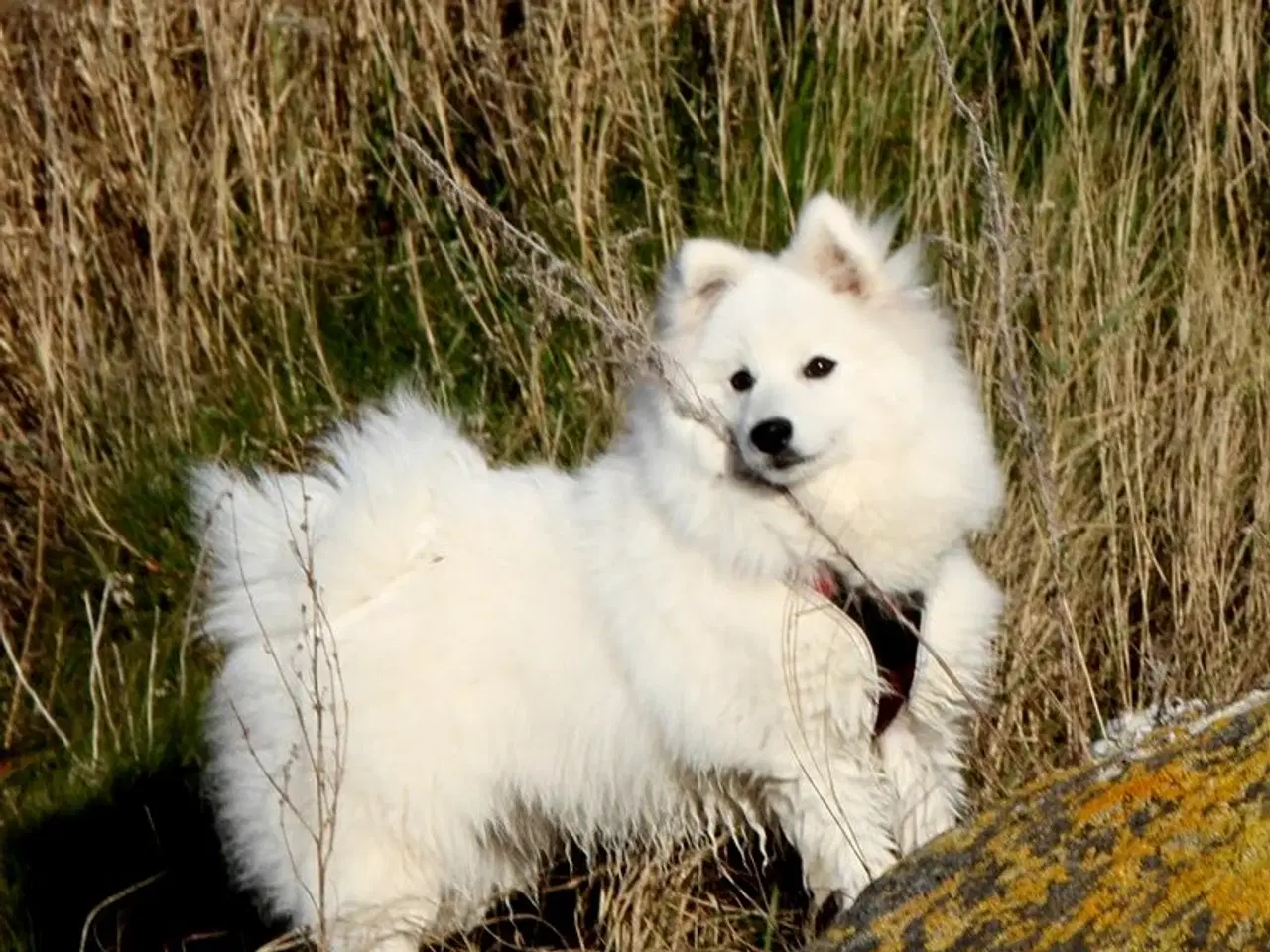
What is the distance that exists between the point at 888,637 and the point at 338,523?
3.30 ft

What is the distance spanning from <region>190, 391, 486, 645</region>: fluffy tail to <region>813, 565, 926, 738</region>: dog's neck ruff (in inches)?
28.8

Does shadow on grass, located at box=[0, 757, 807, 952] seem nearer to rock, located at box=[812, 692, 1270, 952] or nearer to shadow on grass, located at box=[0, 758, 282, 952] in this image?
shadow on grass, located at box=[0, 758, 282, 952]

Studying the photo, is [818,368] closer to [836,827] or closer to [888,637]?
[888,637]

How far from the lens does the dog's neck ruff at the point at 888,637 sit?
3.39m

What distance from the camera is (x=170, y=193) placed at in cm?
536

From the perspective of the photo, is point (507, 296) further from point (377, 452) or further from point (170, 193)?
point (377, 452)

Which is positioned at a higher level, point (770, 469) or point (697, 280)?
point (697, 280)

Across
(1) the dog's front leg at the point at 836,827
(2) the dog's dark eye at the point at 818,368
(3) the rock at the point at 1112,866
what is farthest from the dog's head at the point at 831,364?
(3) the rock at the point at 1112,866

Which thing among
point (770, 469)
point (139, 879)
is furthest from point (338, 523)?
point (139, 879)

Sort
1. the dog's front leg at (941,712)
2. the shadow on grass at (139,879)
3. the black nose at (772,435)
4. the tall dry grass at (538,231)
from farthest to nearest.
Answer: the shadow on grass at (139,879) < the tall dry grass at (538,231) < the dog's front leg at (941,712) < the black nose at (772,435)

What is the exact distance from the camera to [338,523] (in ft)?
11.2

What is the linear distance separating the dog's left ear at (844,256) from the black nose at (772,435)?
383mm

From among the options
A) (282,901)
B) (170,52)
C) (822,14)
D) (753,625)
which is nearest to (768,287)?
(753,625)

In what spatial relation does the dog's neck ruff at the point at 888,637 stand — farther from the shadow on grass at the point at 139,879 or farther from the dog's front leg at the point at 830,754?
the shadow on grass at the point at 139,879
